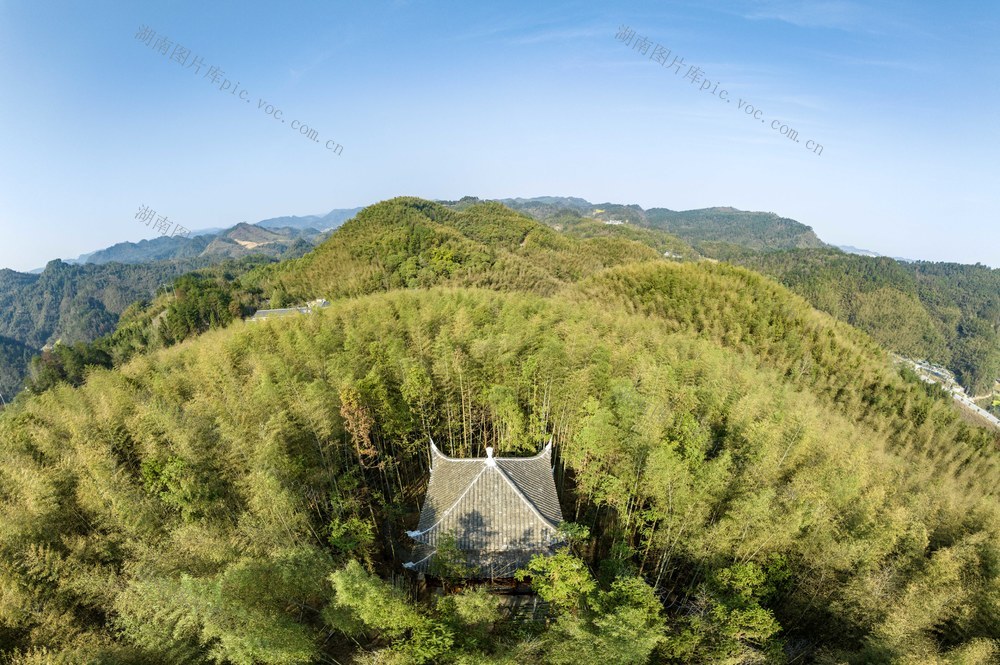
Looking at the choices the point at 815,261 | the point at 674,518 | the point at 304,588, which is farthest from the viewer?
the point at 815,261

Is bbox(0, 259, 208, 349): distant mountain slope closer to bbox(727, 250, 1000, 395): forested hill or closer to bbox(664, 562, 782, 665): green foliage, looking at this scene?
bbox(664, 562, 782, 665): green foliage

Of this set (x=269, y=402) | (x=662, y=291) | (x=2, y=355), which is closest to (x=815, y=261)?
(x=662, y=291)

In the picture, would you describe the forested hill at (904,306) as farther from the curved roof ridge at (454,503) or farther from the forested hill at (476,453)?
the curved roof ridge at (454,503)

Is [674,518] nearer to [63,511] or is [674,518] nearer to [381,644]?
[381,644]

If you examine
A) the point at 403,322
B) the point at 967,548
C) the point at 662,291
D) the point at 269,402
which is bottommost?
the point at 967,548

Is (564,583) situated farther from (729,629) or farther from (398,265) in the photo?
(398,265)
